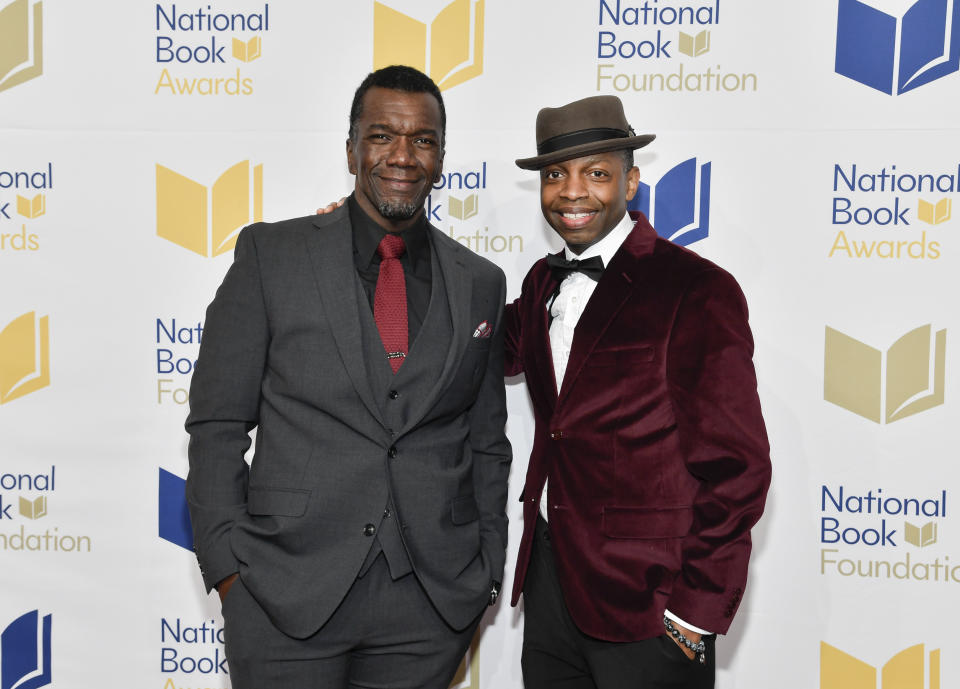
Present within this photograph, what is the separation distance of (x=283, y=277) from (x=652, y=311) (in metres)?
0.84

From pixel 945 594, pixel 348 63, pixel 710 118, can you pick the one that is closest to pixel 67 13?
pixel 348 63

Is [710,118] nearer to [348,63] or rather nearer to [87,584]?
[348,63]

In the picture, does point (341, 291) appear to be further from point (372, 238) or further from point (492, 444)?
point (492, 444)

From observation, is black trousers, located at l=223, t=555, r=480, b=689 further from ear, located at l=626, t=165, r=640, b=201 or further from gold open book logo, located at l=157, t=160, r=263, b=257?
gold open book logo, located at l=157, t=160, r=263, b=257

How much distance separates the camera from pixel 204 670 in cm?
291

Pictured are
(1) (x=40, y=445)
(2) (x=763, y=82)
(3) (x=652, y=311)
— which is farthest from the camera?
(1) (x=40, y=445)

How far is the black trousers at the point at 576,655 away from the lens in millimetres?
1733

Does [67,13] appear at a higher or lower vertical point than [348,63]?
higher

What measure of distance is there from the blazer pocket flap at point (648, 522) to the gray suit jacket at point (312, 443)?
347mm

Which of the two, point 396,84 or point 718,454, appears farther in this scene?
point 396,84

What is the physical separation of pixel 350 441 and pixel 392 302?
13.2 inches

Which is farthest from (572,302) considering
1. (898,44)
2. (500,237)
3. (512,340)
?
(898,44)

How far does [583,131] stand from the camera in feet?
6.17

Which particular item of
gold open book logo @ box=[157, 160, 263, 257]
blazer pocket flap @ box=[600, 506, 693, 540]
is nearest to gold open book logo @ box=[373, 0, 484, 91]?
gold open book logo @ box=[157, 160, 263, 257]
